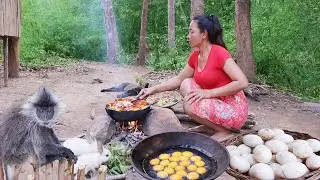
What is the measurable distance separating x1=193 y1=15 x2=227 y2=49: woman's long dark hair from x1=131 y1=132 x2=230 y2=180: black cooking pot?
1156 millimetres

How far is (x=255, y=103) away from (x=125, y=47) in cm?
1370

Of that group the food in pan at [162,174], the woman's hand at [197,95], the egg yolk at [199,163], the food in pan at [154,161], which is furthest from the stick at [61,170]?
the woman's hand at [197,95]

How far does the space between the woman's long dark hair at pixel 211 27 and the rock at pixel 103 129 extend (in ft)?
4.86

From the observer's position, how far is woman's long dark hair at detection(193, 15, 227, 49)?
3861 millimetres

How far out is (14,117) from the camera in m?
3.04

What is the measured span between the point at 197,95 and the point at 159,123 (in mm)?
635

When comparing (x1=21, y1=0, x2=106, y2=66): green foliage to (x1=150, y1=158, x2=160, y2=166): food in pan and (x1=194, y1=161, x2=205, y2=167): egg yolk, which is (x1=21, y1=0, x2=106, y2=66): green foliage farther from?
(x1=194, y1=161, x2=205, y2=167): egg yolk

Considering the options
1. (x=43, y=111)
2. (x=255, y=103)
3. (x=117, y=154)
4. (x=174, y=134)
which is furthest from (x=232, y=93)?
(x=255, y=103)

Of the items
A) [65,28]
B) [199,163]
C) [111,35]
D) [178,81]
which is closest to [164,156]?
[199,163]

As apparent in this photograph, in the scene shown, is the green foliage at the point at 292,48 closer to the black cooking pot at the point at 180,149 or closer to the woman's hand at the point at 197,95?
the woman's hand at the point at 197,95

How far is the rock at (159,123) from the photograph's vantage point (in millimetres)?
4293

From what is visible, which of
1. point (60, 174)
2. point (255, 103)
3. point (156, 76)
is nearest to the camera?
point (60, 174)

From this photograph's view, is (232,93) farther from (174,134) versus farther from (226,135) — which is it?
(174,134)

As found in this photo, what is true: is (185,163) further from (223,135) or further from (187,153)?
(223,135)
